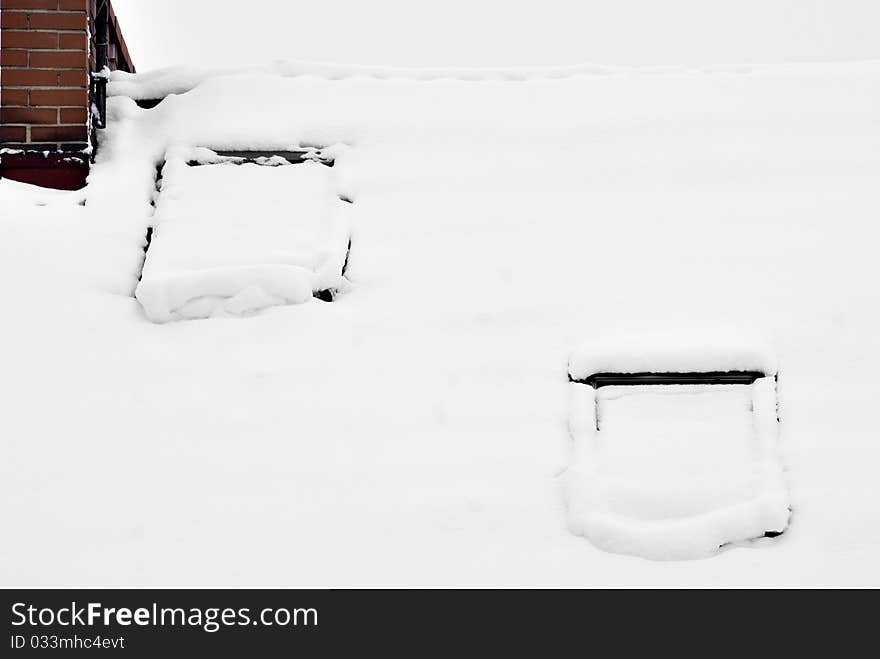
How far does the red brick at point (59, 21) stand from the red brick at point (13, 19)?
33mm

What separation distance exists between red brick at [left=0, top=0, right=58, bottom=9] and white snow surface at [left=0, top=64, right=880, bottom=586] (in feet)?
1.61

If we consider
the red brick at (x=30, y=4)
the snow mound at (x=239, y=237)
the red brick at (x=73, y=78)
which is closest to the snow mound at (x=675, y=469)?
the snow mound at (x=239, y=237)

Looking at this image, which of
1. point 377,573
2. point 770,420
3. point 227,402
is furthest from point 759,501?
point 227,402

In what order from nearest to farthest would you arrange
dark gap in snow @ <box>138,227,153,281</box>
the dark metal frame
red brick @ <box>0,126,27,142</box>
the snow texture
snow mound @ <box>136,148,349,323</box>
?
1. the snow texture
2. snow mound @ <box>136,148,349,323</box>
3. dark gap in snow @ <box>138,227,153,281</box>
4. red brick @ <box>0,126,27,142</box>
5. the dark metal frame

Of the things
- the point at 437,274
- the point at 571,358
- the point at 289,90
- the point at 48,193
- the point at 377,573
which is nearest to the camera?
the point at 377,573

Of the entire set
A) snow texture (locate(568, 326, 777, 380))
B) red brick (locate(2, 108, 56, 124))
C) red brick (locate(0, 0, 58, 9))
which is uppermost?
red brick (locate(0, 0, 58, 9))

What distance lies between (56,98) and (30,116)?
0.12 m

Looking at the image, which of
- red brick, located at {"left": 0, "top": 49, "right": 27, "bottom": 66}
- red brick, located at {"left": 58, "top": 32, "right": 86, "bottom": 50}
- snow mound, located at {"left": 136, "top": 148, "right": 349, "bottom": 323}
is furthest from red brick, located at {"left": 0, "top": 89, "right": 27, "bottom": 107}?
snow mound, located at {"left": 136, "top": 148, "right": 349, "bottom": 323}

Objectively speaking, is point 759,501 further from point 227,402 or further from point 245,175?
point 245,175

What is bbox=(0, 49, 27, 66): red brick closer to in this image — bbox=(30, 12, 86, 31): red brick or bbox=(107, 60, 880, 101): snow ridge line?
bbox=(30, 12, 86, 31): red brick

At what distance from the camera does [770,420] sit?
8.87 ft

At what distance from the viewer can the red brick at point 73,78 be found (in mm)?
3742

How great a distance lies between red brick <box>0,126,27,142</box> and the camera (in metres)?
3.69

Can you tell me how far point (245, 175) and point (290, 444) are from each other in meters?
1.37
